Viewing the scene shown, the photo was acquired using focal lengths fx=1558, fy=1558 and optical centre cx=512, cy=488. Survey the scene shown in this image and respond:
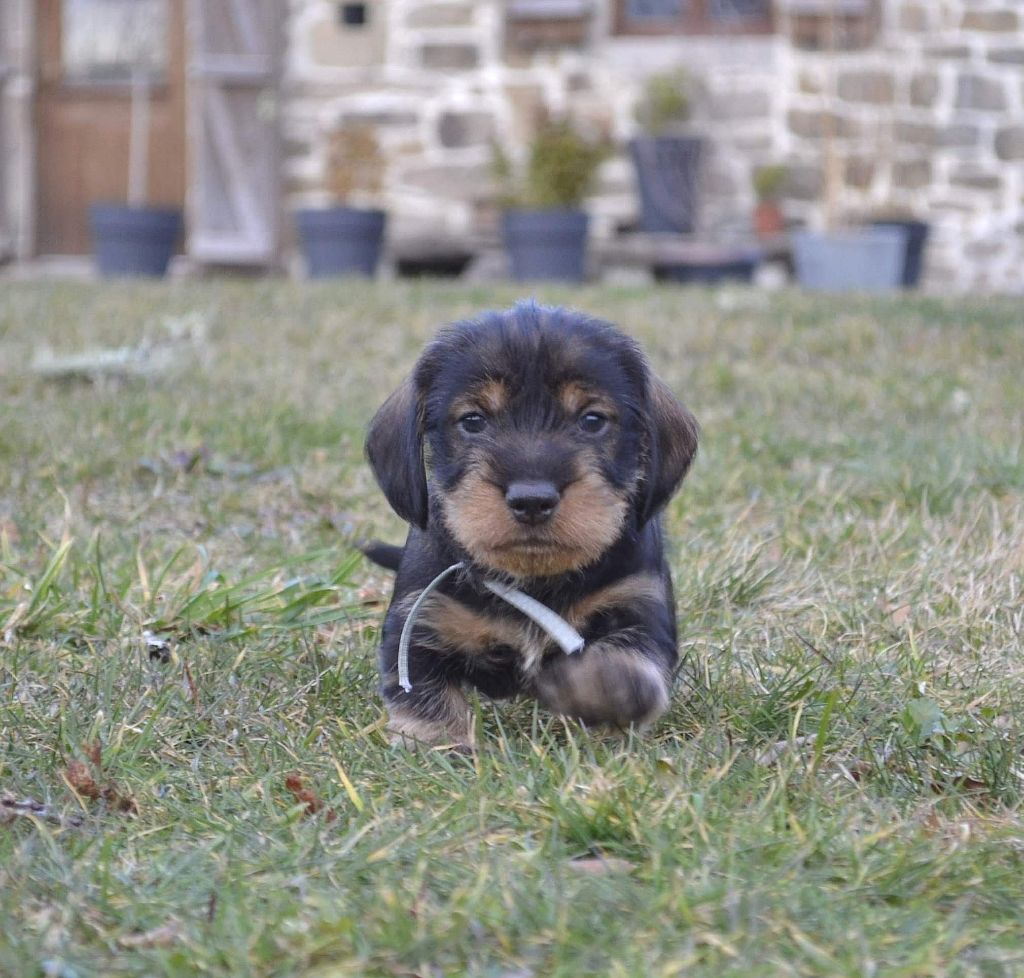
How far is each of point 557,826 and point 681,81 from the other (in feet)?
33.2

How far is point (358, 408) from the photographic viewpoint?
6.12m

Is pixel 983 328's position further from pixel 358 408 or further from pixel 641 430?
pixel 641 430

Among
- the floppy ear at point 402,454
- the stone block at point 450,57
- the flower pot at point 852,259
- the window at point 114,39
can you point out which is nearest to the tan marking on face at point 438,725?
the floppy ear at point 402,454

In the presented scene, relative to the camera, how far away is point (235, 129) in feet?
40.2

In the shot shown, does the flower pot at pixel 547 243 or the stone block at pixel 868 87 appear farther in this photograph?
the stone block at pixel 868 87

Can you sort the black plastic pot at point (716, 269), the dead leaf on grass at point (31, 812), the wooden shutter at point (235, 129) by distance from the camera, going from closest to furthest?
the dead leaf on grass at point (31, 812)
the black plastic pot at point (716, 269)
the wooden shutter at point (235, 129)

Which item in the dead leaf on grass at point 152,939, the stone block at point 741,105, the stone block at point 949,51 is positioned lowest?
the dead leaf on grass at point 152,939

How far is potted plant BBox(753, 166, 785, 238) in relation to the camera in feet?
38.9

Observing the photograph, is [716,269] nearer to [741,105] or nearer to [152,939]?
[741,105]

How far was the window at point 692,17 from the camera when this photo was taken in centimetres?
1191

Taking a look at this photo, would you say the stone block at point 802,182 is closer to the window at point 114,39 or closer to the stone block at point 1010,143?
the stone block at point 1010,143

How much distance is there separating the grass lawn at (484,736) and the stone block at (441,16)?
6806 mm

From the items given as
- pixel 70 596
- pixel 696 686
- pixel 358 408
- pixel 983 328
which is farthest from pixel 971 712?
pixel 983 328

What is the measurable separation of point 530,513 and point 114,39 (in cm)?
1148
